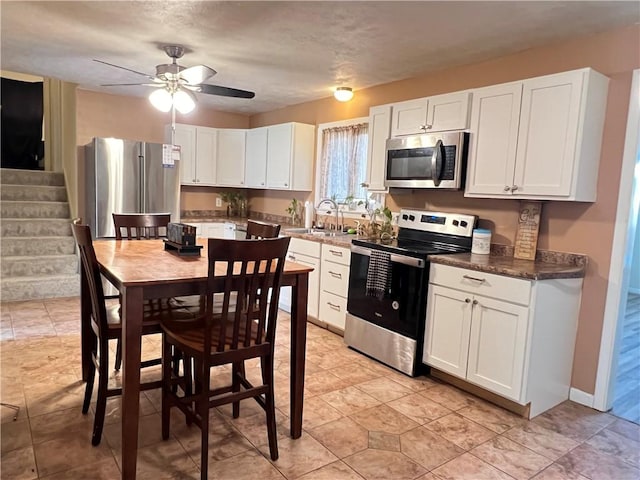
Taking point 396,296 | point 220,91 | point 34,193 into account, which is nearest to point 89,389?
point 396,296

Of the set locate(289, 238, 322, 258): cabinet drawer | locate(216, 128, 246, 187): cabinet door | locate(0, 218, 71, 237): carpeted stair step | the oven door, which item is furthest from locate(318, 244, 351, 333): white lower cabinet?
locate(0, 218, 71, 237): carpeted stair step

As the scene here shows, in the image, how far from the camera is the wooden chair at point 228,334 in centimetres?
179

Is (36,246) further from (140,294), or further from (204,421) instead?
(204,421)

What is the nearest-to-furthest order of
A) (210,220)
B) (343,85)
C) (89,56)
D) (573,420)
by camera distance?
1. (573,420)
2. (89,56)
3. (343,85)
4. (210,220)

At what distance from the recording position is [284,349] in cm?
351

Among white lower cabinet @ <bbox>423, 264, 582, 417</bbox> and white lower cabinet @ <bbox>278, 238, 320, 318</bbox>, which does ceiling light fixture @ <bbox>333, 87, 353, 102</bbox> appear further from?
white lower cabinet @ <bbox>423, 264, 582, 417</bbox>

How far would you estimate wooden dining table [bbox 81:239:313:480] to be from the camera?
1798 millimetres

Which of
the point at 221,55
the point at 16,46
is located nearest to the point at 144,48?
the point at 221,55

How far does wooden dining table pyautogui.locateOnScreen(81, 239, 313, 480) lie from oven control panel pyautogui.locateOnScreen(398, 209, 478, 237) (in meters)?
1.64

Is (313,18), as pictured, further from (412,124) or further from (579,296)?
(579,296)

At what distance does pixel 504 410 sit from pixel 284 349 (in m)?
1.67

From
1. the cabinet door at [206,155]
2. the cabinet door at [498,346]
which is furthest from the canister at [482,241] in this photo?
the cabinet door at [206,155]

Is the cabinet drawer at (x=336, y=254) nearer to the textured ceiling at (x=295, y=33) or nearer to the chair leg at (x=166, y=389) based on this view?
the textured ceiling at (x=295, y=33)

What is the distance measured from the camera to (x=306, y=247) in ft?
13.9
